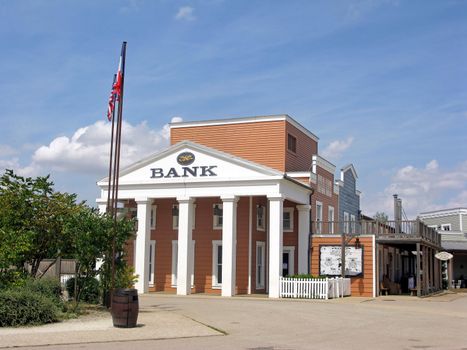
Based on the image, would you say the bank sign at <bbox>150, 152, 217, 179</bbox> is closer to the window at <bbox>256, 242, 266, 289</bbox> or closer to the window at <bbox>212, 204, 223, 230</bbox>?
the window at <bbox>212, 204, 223, 230</bbox>

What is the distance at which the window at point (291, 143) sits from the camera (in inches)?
1348

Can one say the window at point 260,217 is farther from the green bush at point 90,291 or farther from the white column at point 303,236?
the green bush at point 90,291

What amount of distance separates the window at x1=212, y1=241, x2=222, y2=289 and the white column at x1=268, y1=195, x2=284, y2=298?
4397mm

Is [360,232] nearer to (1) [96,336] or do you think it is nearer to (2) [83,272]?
(2) [83,272]

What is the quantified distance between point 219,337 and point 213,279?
18.1m

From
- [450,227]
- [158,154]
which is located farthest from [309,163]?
[450,227]

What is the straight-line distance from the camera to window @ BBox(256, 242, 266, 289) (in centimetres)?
3281

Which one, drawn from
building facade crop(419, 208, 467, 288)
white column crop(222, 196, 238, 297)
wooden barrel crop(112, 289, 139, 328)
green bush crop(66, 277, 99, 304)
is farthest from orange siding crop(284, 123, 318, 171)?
wooden barrel crop(112, 289, 139, 328)

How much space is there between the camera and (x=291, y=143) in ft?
114

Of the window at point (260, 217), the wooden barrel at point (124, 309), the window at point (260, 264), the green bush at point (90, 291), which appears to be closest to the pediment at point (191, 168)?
the window at point (260, 217)

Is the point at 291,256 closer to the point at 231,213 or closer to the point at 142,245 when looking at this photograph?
the point at 231,213

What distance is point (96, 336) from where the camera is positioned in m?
14.3

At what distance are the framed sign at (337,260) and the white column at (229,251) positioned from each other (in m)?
5.08

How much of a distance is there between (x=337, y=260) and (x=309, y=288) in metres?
3.88
